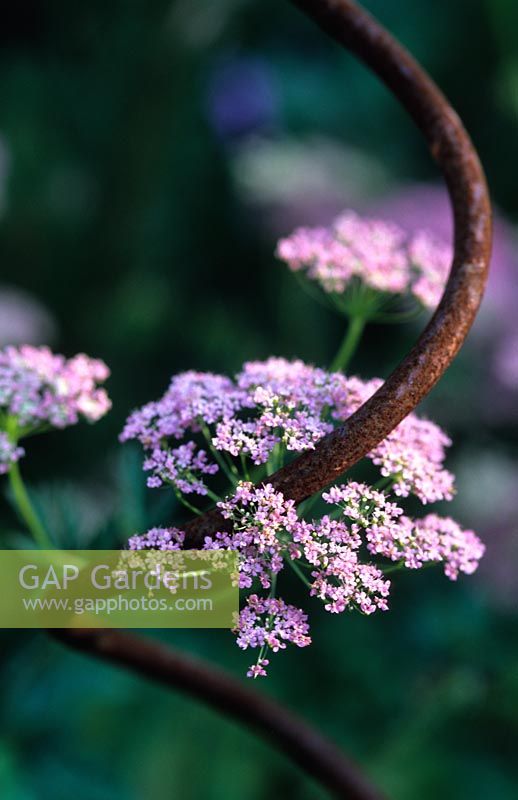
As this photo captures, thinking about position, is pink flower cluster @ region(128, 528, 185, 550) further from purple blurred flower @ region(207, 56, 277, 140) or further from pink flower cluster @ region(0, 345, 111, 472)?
purple blurred flower @ region(207, 56, 277, 140)

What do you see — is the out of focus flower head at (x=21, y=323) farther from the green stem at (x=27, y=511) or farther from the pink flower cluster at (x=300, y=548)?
the pink flower cluster at (x=300, y=548)

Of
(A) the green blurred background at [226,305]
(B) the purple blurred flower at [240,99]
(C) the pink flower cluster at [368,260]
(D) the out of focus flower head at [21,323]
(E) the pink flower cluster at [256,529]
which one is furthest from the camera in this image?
(B) the purple blurred flower at [240,99]

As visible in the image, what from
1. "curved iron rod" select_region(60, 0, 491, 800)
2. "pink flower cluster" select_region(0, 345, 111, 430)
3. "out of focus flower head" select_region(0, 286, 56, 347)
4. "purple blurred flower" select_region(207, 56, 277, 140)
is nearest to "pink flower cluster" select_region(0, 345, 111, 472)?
"pink flower cluster" select_region(0, 345, 111, 430)

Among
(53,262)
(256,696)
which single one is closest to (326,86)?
(53,262)

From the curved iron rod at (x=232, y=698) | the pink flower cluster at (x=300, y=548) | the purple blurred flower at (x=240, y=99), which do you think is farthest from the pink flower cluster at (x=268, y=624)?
the purple blurred flower at (x=240, y=99)

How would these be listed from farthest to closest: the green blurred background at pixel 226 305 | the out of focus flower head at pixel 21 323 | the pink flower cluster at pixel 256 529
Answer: the out of focus flower head at pixel 21 323
the green blurred background at pixel 226 305
the pink flower cluster at pixel 256 529

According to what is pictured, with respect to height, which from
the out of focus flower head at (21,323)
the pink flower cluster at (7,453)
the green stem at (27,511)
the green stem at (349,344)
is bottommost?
the pink flower cluster at (7,453)

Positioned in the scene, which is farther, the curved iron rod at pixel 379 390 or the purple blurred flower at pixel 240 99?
the purple blurred flower at pixel 240 99

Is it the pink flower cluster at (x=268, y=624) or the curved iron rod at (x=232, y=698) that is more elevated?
the curved iron rod at (x=232, y=698)
